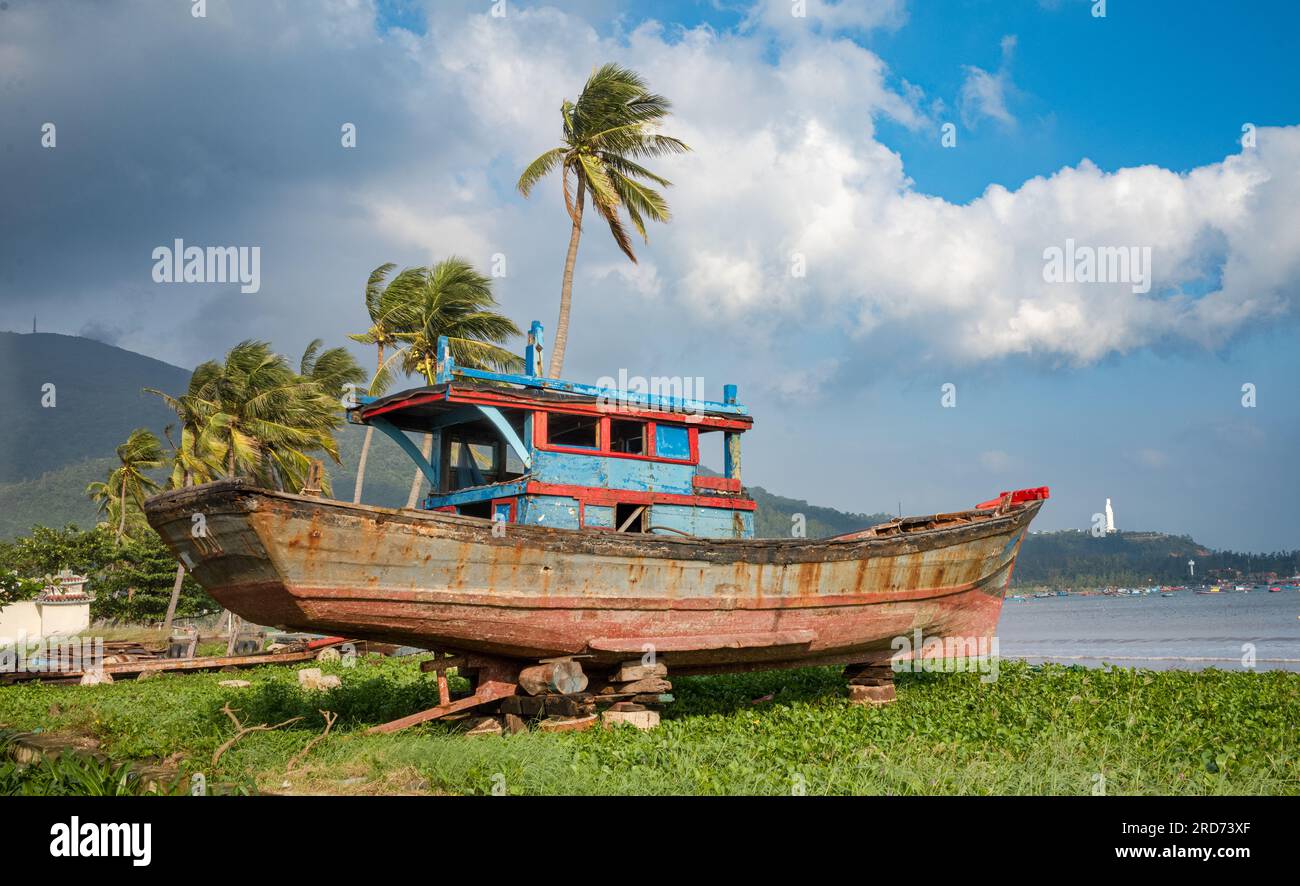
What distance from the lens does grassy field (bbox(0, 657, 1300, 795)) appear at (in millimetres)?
7027

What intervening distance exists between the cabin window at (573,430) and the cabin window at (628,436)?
0.97 feet

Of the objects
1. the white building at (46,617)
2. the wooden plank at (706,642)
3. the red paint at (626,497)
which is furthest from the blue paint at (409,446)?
the white building at (46,617)

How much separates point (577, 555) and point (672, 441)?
112 inches

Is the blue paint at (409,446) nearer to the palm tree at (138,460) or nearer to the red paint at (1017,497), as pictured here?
the red paint at (1017,497)

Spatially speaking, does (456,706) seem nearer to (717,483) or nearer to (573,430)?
(573,430)

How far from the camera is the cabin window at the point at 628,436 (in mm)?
11866

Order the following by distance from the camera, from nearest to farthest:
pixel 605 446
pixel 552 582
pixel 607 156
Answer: pixel 552 582 < pixel 605 446 < pixel 607 156

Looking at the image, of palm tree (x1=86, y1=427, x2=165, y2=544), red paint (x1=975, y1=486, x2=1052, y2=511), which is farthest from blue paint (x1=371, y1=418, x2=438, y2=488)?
palm tree (x1=86, y1=427, x2=165, y2=544)

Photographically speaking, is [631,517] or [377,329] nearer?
[631,517]

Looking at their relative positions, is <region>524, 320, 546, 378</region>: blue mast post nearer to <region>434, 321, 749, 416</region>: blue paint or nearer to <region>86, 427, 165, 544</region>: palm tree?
<region>434, 321, 749, 416</region>: blue paint

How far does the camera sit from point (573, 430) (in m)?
12.3

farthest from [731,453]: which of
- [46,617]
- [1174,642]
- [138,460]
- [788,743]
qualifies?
[1174,642]
